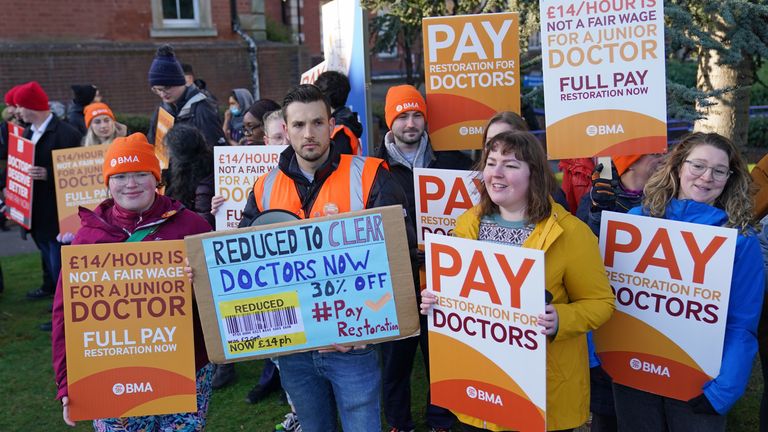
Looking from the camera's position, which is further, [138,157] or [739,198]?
[138,157]

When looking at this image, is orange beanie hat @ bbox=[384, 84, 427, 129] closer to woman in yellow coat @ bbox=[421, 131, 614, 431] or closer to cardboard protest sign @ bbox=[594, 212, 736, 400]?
woman in yellow coat @ bbox=[421, 131, 614, 431]

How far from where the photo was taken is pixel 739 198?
2973 mm

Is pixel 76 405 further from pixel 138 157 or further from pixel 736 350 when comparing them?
pixel 736 350

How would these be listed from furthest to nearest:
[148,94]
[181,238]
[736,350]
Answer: [148,94] → [181,238] → [736,350]

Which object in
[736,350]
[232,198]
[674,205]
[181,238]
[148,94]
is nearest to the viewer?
[736,350]

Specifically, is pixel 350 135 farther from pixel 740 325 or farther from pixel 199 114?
pixel 740 325

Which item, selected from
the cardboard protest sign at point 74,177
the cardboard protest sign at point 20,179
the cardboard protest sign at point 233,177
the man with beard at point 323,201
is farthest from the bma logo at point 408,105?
the cardboard protest sign at point 20,179

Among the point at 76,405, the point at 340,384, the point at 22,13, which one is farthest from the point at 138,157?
the point at 22,13

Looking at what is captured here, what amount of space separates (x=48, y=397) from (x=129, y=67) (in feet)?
39.9

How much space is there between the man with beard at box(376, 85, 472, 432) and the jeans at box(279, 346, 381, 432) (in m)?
1.14

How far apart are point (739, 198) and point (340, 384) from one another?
186 cm

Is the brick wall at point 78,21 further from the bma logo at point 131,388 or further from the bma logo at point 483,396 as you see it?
the bma logo at point 483,396

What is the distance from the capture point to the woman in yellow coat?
274cm

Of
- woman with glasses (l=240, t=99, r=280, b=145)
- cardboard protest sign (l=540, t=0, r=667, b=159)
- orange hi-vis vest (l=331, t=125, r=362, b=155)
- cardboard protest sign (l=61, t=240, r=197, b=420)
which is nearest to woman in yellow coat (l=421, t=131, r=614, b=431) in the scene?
cardboard protest sign (l=540, t=0, r=667, b=159)
